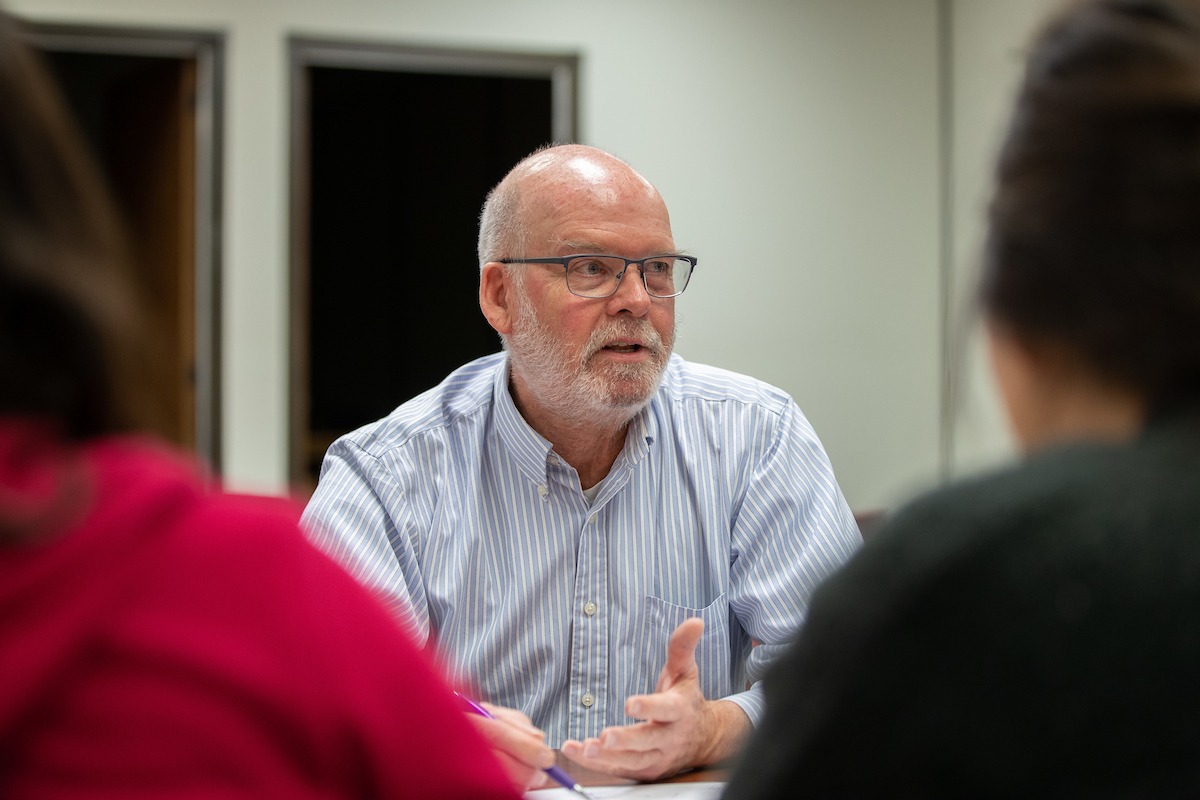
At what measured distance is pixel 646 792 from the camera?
1.07 m

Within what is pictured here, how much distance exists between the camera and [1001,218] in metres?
0.56

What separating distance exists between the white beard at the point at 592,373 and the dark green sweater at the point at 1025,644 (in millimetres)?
1087

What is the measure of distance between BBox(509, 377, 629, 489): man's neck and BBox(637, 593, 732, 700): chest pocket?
9.4 inches

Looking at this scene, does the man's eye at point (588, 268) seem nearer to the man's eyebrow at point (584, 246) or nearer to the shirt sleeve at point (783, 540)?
the man's eyebrow at point (584, 246)

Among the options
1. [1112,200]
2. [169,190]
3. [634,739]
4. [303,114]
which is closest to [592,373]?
[634,739]

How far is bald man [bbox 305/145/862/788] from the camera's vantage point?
1.46 meters

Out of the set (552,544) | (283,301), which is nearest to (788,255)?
(283,301)

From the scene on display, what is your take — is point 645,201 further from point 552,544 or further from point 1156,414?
point 1156,414

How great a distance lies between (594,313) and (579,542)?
1.21ft

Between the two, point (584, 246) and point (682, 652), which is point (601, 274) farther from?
point (682, 652)

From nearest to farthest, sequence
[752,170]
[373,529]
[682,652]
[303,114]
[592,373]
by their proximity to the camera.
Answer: [682,652]
[373,529]
[592,373]
[303,114]
[752,170]

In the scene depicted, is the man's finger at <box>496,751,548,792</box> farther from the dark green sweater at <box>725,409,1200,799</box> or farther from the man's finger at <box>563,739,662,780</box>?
the dark green sweater at <box>725,409,1200,799</box>

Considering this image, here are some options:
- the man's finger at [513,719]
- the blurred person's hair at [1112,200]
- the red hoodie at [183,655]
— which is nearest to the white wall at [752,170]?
the man's finger at [513,719]

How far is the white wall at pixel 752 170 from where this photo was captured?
365 centimetres
